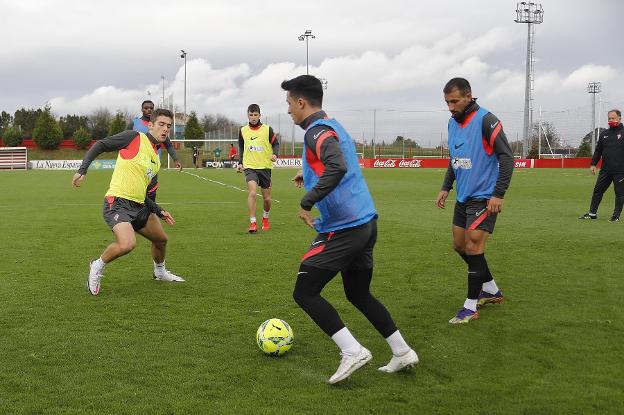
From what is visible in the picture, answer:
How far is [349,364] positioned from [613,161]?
37.7 feet

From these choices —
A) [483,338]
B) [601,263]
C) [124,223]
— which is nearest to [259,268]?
[124,223]

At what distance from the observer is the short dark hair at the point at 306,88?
4426 mm

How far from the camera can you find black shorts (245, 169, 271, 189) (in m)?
12.3

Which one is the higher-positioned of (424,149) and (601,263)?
(424,149)

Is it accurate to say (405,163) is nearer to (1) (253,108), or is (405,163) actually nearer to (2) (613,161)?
(2) (613,161)

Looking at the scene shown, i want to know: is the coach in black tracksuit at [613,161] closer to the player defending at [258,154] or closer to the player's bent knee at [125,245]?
the player defending at [258,154]

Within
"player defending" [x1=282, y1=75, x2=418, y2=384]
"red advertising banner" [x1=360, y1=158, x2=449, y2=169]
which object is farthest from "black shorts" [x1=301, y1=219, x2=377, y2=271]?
"red advertising banner" [x1=360, y1=158, x2=449, y2=169]

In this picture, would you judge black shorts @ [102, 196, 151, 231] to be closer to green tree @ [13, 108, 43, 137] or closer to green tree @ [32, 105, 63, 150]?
green tree @ [32, 105, 63, 150]

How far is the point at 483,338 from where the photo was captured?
5391 mm

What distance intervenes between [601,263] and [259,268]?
456 centimetres

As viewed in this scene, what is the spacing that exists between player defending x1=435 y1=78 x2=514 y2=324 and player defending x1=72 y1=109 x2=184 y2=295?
3.01 m

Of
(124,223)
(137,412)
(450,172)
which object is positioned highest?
(450,172)

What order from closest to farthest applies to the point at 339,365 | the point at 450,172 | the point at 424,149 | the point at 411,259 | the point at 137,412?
the point at 137,412 → the point at 339,365 → the point at 450,172 → the point at 411,259 → the point at 424,149

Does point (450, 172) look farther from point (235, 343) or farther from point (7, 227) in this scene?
point (7, 227)
